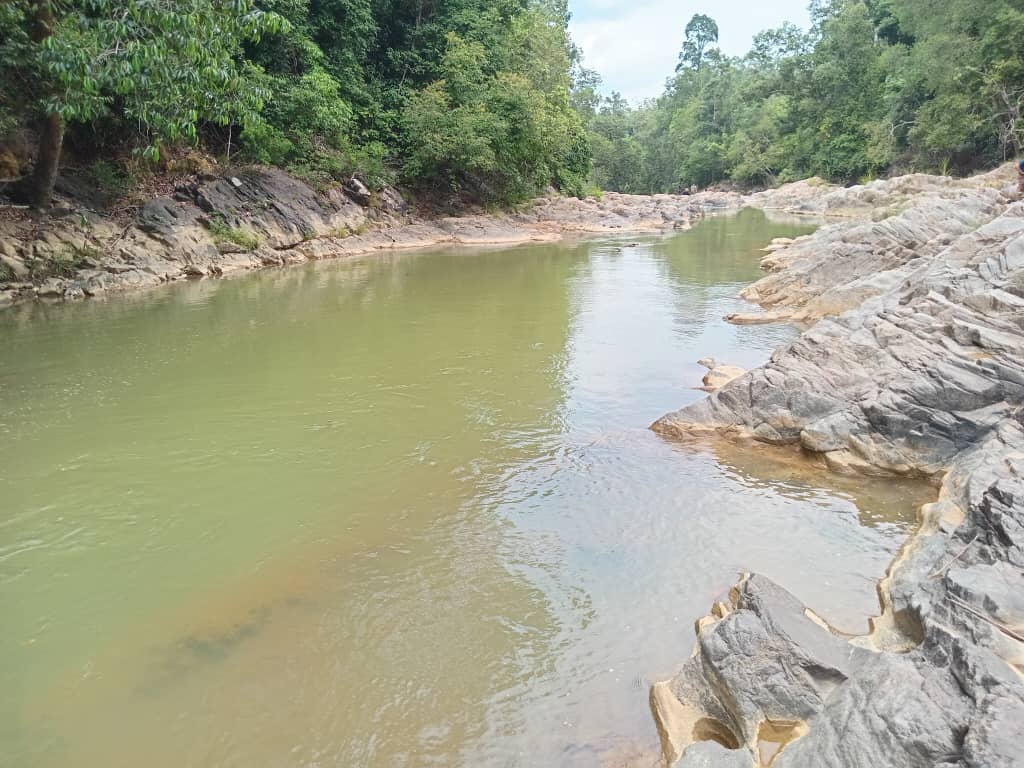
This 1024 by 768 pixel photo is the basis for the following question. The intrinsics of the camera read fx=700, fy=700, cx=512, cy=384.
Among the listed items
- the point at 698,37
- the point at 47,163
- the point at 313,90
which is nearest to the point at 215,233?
the point at 47,163

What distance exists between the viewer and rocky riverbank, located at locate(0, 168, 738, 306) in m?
15.1

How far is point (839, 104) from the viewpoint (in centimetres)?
5450

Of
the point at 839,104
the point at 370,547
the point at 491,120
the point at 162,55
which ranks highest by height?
the point at 839,104

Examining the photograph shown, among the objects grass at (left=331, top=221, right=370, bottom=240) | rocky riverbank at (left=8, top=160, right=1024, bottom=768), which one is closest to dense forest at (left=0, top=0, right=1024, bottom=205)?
grass at (left=331, top=221, right=370, bottom=240)

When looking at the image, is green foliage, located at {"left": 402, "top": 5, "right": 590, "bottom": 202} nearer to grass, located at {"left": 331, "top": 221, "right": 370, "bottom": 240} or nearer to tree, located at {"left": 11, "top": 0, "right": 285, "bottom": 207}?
grass, located at {"left": 331, "top": 221, "right": 370, "bottom": 240}

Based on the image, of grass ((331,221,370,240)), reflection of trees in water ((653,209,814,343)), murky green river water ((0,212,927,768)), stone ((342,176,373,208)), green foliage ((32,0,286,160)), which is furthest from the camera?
stone ((342,176,373,208))

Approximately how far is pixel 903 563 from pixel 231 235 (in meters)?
19.1

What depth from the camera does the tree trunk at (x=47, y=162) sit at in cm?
1448

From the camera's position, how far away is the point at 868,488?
21.4ft

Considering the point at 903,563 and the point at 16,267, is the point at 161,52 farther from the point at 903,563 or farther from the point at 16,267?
the point at 16,267

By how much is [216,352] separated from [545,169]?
79.8ft

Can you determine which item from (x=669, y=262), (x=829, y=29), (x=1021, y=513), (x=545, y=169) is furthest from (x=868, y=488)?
(x=829, y=29)

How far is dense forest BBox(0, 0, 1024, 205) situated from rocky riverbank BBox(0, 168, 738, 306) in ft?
3.17

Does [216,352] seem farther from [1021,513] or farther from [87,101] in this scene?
[1021,513]
